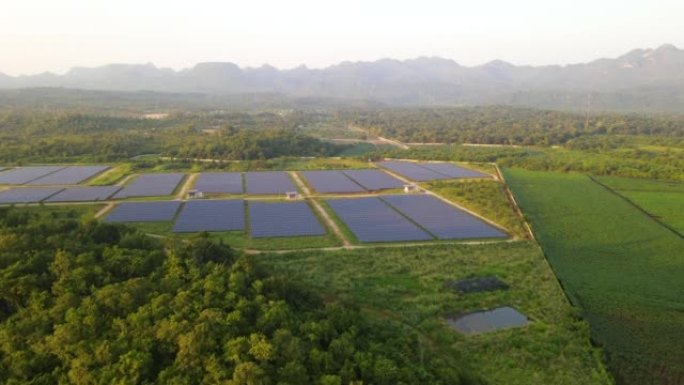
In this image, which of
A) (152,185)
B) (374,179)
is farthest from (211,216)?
(374,179)

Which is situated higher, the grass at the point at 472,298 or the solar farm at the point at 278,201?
the solar farm at the point at 278,201

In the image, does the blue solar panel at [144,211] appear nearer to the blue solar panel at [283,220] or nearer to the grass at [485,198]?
the blue solar panel at [283,220]

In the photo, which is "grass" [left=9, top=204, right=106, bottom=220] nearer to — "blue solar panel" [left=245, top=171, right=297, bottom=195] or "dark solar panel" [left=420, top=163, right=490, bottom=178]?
"blue solar panel" [left=245, top=171, right=297, bottom=195]

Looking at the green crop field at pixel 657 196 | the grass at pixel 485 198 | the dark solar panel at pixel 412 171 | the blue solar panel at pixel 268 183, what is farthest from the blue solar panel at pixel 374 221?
the green crop field at pixel 657 196

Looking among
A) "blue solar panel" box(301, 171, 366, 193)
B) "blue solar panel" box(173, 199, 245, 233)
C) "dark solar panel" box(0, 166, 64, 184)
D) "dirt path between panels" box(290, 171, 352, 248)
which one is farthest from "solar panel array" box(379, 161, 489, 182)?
"dark solar panel" box(0, 166, 64, 184)

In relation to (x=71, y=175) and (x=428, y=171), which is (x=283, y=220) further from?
(x=71, y=175)

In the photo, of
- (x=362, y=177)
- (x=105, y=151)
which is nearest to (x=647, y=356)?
(x=362, y=177)
